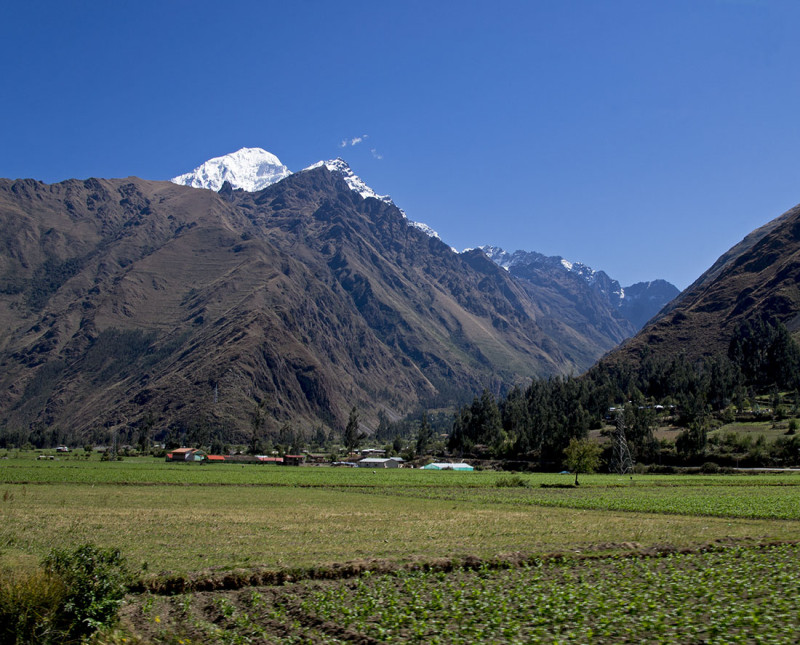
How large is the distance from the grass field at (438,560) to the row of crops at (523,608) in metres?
0.08

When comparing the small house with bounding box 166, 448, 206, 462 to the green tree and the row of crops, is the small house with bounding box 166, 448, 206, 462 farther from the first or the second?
the row of crops

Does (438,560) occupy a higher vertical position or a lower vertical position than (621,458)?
higher

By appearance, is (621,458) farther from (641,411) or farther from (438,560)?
(438,560)

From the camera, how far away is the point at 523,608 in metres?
19.6

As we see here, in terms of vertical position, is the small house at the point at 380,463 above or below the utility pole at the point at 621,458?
below

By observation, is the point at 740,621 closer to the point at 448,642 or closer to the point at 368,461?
the point at 448,642

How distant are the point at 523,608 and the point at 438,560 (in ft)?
25.1

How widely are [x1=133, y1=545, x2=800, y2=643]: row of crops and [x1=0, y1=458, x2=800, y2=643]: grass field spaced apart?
0.08 metres

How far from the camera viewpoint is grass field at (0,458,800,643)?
60.2 feet

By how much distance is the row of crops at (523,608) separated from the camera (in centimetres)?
1697

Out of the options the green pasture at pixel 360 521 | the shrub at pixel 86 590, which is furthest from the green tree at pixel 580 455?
the shrub at pixel 86 590

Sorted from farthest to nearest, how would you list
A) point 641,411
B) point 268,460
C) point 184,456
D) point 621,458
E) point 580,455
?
point 268,460
point 184,456
point 641,411
point 621,458
point 580,455

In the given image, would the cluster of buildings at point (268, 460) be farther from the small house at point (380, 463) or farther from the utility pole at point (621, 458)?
the utility pole at point (621, 458)

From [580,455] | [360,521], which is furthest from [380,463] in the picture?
[360,521]
